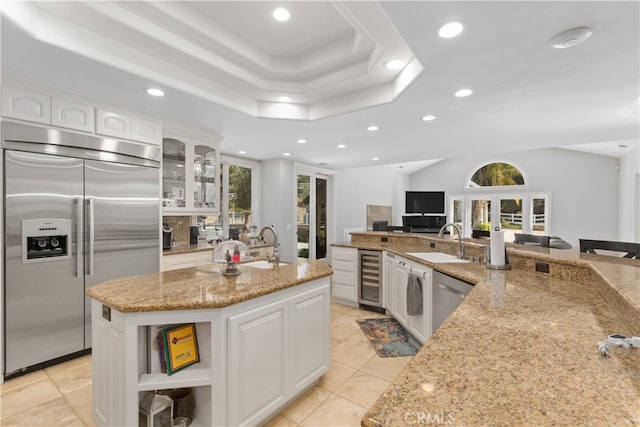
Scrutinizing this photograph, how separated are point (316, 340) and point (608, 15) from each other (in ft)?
8.22

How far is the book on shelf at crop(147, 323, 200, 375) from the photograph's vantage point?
5.19 ft

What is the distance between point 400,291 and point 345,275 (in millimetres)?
963

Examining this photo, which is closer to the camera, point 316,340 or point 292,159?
point 316,340

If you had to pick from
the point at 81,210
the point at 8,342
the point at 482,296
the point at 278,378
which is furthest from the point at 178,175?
the point at 482,296

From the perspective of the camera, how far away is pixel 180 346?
5.31 ft

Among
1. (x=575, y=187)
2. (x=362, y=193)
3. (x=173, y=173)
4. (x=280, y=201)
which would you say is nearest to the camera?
(x=173, y=173)

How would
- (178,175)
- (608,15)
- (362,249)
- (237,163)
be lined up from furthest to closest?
(237,163) < (362,249) < (178,175) < (608,15)

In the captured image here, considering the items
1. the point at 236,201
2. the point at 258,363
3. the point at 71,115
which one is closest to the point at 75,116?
the point at 71,115

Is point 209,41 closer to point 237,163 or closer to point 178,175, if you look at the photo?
point 178,175

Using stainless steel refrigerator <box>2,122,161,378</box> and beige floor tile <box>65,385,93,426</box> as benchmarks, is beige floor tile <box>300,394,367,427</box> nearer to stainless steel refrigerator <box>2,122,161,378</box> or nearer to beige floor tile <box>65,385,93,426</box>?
beige floor tile <box>65,385,93,426</box>

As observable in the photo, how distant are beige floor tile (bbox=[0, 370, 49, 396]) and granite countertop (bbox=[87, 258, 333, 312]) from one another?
1318mm

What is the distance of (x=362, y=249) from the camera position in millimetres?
3986

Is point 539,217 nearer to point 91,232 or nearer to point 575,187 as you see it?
point 575,187

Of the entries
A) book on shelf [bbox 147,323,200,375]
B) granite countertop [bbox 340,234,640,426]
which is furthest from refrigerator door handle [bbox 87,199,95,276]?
granite countertop [bbox 340,234,640,426]
